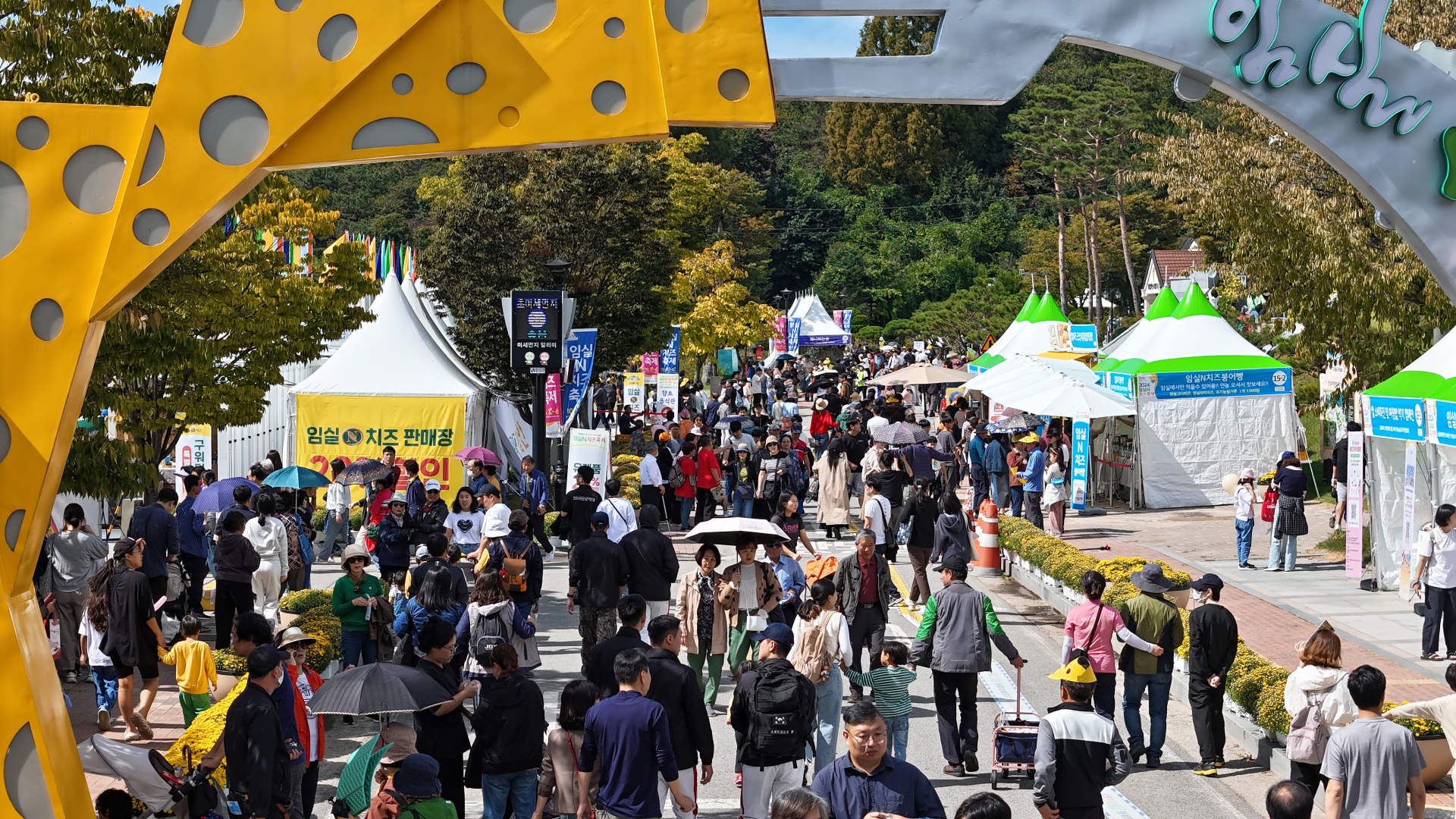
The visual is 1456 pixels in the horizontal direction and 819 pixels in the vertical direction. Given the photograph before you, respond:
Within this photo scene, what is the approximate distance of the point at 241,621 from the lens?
8.21m

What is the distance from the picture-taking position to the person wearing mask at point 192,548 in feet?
48.2

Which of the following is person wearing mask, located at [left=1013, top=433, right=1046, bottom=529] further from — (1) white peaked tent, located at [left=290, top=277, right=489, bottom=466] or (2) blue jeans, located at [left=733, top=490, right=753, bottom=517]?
(1) white peaked tent, located at [left=290, top=277, right=489, bottom=466]

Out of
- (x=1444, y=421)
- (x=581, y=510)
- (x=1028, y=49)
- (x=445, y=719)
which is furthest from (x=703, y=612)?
(x=1444, y=421)

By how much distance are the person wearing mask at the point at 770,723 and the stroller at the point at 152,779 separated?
289 centimetres

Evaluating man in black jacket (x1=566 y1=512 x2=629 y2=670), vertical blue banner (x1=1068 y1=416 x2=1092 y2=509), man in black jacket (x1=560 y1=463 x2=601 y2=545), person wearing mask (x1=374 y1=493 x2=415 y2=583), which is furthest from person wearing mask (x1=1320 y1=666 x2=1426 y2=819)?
vertical blue banner (x1=1068 y1=416 x2=1092 y2=509)

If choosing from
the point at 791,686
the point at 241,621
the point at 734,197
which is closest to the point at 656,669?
the point at 791,686

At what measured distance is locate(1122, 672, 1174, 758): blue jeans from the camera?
1025 cm

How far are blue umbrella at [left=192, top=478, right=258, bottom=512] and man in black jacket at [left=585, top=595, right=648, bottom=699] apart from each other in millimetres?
7482

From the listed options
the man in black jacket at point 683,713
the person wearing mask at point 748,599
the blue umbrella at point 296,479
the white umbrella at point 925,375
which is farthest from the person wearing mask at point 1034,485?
the man in black jacket at point 683,713

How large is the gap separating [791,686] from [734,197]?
66.6 metres

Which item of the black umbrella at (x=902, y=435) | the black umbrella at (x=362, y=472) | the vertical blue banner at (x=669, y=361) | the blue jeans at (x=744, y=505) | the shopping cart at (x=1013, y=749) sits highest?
the vertical blue banner at (x=669, y=361)

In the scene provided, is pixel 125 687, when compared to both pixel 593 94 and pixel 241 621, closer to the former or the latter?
pixel 241 621

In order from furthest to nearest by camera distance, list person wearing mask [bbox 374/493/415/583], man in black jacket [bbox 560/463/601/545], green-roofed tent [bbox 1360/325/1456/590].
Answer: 1. man in black jacket [bbox 560/463/601/545]
2. green-roofed tent [bbox 1360/325/1456/590]
3. person wearing mask [bbox 374/493/415/583]

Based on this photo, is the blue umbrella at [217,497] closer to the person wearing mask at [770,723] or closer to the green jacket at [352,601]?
the green jacket at [352,601]
